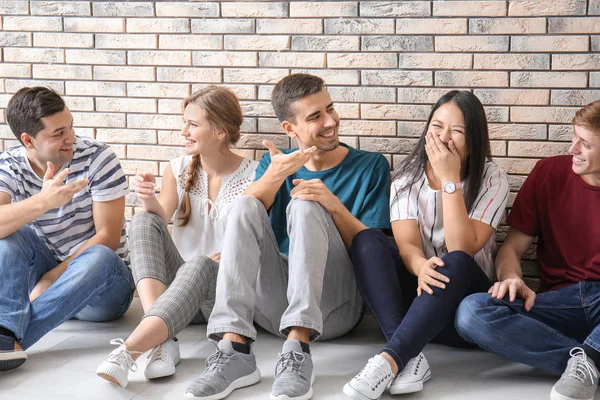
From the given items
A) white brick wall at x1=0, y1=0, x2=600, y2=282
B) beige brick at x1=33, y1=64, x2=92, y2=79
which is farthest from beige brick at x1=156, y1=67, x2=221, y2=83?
beige brick at x1=33, y1=64, x2=92, y2=79

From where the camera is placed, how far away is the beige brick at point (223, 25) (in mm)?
3475

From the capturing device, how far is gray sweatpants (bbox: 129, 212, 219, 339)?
9.07 feet

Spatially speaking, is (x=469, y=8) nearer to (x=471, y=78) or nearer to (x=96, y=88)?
(x=471, y=78)

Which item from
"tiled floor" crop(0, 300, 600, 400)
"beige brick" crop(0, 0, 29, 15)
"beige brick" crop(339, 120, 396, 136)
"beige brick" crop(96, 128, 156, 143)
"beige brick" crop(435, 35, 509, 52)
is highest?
"beige brick" crop(0, 0, 29, 15)

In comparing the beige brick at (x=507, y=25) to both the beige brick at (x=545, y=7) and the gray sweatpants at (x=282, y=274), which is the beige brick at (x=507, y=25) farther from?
the gray sweatpants at (x=282, y=274)

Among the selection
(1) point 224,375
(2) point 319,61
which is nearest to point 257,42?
(2) point 319,61

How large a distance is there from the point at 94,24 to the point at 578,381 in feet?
8.34

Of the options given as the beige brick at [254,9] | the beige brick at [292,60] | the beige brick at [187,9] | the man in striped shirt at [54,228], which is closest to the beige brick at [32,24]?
the beige brick at [187,9]

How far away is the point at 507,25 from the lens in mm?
3152

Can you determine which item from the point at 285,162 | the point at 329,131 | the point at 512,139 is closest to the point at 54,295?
the point at 285,162

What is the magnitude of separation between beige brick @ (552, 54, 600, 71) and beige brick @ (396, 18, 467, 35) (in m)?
0.38

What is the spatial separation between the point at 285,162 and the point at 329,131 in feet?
0.86

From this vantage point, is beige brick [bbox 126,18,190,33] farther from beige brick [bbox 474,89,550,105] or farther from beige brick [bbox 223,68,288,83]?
beige brick [bbox 474,89,550,105]

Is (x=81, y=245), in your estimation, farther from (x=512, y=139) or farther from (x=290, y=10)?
(x=512, y=139)
